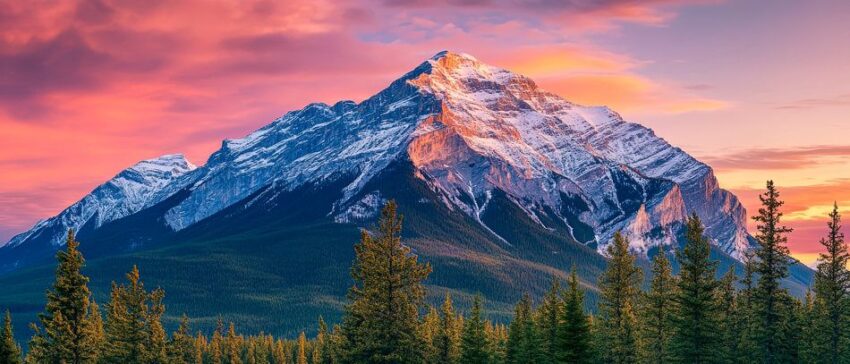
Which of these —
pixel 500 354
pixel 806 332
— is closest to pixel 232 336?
pixel 500 354

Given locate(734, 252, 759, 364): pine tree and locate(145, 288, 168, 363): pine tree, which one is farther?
locate(145, 288, 168, 363): pine tree

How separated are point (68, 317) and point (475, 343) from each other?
39.8 meters

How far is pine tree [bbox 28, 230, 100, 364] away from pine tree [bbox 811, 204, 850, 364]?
2371 inches

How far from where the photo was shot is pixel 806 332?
3765 inches

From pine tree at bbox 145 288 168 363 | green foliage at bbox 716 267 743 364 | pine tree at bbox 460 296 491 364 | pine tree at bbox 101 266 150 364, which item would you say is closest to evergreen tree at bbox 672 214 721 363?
green foliage at bbox 716 267 743 364

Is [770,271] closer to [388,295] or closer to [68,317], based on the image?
[388,295]

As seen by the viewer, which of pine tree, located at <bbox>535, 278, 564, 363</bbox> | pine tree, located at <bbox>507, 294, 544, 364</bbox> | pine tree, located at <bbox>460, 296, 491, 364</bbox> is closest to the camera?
pine tree, located at <bbox>535, 278, 564, 363</bbox>

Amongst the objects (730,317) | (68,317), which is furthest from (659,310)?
(68,317)

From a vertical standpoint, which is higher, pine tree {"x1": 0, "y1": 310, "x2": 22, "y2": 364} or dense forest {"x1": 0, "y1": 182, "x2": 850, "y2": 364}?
dense forest {"x1": 0, "y1": 182, "x2": 850, "y2": 364}

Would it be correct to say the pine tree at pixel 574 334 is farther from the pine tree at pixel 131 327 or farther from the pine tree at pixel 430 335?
the pine tree at pixel 131 327

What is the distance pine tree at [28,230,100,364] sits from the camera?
3346 inches

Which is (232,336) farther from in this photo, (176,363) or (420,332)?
(420,332)

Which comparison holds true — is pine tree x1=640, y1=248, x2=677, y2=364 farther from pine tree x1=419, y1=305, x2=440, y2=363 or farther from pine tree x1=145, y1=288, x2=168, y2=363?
pine tree x1=145, y1=288, x2=168, y2=363

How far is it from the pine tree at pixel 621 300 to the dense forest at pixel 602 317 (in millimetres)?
92
